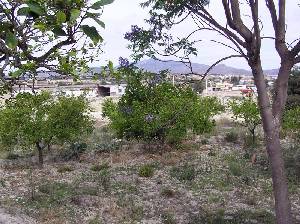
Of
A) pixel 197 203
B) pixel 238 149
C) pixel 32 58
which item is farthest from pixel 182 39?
pixel 238 149

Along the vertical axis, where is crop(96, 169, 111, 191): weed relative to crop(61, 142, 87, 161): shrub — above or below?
below

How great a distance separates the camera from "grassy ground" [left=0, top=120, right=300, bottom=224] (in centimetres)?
988

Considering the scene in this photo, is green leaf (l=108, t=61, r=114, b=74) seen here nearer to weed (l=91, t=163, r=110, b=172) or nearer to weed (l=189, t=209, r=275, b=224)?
weed (l=189, t=209, r=275, b=224)

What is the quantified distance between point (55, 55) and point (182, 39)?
17.0 ft

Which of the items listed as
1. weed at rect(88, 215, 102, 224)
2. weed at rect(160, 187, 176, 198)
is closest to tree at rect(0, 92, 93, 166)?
weed at rect(160, 187, 176, 198)

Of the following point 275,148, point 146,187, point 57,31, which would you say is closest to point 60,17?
point 57,31

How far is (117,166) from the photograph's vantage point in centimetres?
1434

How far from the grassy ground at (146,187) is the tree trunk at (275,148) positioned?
8.16 feet

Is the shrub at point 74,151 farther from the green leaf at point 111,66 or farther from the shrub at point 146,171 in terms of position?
the green leaf at point 111,66

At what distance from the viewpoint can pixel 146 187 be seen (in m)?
12.1

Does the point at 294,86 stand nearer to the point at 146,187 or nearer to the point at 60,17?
the point at 146,187

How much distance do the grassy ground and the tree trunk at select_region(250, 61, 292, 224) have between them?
98.0 inches

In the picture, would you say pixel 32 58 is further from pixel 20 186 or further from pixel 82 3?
pixel 20 186

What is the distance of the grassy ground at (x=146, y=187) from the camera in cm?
988
